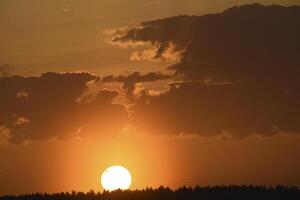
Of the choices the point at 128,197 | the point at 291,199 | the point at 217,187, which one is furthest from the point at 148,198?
the point at 291,199

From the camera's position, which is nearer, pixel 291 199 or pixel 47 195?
pixel 291 199

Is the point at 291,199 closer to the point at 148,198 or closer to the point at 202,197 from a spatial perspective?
the point at 202,197

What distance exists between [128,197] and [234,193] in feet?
41.0

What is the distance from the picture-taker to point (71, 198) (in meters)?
106

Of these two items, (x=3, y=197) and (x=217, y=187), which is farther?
(x=3, y=197)

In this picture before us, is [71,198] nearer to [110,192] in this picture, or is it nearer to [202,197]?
[110,192]

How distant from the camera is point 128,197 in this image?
10225cm

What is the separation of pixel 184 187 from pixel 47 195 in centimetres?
1804

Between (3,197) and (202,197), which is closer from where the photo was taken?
(202,197)

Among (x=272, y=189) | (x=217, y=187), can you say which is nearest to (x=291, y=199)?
(x=272, y=189)

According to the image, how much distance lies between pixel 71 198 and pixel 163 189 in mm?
11318

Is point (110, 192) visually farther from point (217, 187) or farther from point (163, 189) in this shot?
point (217, 187)

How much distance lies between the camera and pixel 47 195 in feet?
362

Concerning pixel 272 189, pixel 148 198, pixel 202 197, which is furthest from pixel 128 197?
pixel 272 189
